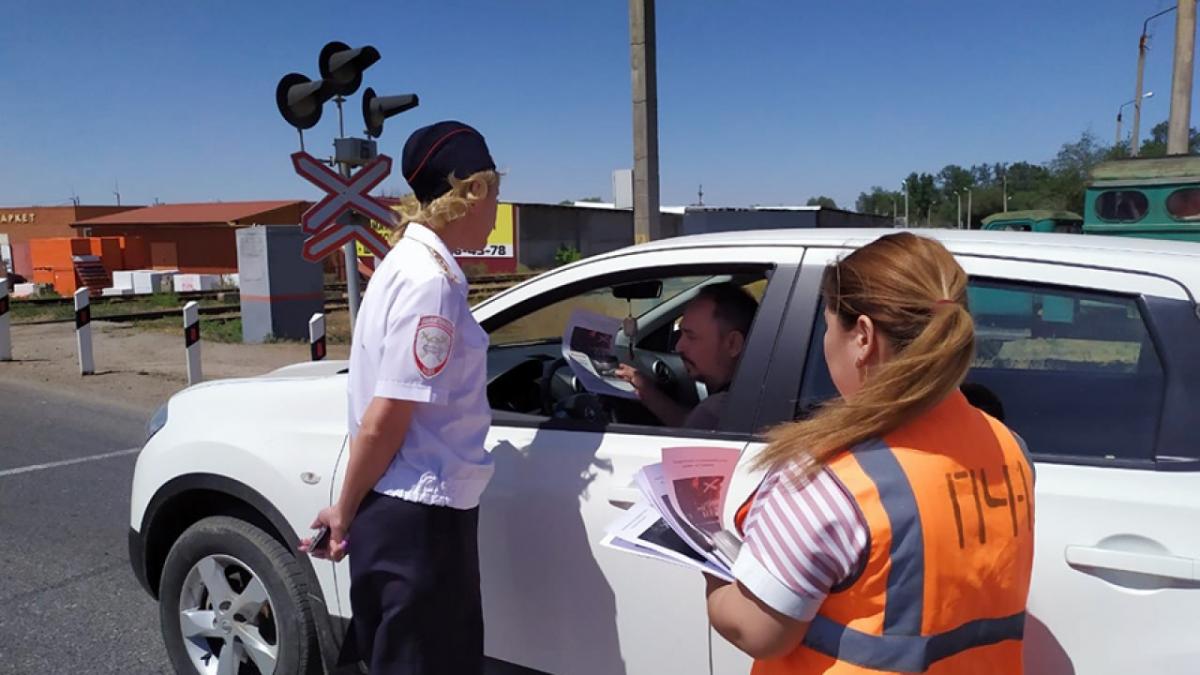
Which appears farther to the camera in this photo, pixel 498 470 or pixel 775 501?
pixel 498 470

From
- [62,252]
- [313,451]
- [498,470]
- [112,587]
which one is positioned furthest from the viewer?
[62,252]

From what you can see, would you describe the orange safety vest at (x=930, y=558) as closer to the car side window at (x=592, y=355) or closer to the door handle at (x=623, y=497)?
the door handle at (x=623, y=497)

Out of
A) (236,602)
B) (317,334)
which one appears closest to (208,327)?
(317,334)

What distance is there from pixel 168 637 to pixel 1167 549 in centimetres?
308

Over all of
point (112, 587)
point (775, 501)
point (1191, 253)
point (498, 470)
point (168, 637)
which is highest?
point (1191, 253)

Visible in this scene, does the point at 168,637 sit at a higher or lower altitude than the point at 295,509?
lower

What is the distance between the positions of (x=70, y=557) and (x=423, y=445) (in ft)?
11.6

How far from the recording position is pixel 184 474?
2.99 m

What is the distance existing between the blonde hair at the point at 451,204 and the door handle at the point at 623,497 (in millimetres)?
809

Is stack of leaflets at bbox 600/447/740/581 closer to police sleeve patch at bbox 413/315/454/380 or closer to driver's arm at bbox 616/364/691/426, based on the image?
police sleeve patch at bbox 413/315/454/380

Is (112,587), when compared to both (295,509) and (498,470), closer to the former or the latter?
(295,509)

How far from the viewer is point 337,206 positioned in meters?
6.99

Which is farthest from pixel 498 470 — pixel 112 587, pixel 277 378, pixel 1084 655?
pixel 112 587

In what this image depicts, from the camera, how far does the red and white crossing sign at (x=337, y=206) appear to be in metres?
6.90
